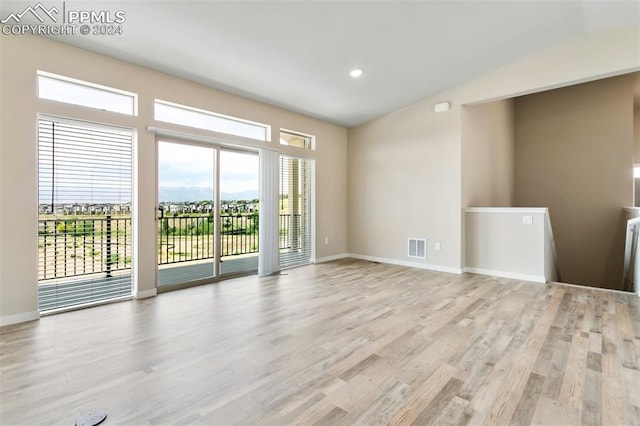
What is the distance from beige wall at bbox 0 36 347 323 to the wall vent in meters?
3.90

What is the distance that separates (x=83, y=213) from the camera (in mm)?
3473

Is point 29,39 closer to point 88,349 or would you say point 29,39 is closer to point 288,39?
point 288,39

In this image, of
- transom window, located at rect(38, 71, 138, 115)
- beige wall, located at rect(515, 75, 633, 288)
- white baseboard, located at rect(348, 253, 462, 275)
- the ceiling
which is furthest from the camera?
beige wall, located at rect(515, 75, 633, 288)

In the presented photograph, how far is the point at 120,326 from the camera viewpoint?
2957 millimetres

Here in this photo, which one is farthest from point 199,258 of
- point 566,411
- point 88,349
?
point 566,411

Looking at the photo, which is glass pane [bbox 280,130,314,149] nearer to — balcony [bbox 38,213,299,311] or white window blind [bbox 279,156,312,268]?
white window blind [bbox 279,156,312,268]

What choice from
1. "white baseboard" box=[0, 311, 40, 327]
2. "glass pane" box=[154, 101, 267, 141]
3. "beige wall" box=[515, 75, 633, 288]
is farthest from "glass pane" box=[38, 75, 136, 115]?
"beige wall" box=[515, 75, 633, 288]

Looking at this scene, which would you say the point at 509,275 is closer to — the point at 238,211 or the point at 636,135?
the point at 238,211

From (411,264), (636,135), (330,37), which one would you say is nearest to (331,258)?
(411,264)

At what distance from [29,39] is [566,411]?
17.3ft

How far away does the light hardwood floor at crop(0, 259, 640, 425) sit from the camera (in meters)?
1.74

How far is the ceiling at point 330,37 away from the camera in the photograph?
307cm

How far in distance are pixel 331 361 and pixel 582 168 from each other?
742cm

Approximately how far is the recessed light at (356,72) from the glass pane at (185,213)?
2375 mm
